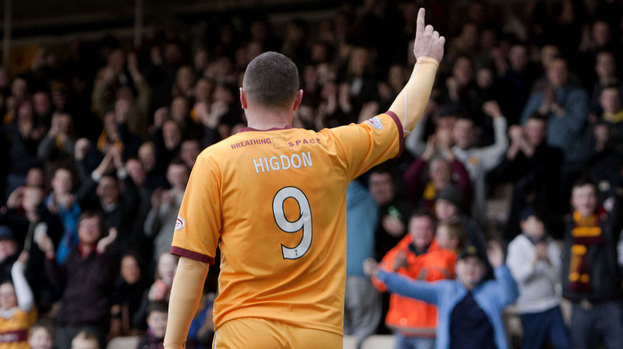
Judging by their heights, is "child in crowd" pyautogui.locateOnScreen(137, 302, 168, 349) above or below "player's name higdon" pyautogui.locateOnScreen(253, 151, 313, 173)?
below

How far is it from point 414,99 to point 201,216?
1.10 metres

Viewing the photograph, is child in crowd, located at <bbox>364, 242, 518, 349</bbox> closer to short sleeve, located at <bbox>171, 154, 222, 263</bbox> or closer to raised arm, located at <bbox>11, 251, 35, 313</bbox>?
raised arm, located at <bbox>11, 251, 35, 313</bbox>

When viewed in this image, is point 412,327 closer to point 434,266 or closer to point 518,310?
point 434,266

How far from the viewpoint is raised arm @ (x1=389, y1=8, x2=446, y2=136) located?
3586 millimetres

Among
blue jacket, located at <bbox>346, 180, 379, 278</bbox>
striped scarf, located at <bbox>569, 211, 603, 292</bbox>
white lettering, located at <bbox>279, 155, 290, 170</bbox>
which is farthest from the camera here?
blue jacket, located at <bbox>346, 180, 379, 278</bbox>

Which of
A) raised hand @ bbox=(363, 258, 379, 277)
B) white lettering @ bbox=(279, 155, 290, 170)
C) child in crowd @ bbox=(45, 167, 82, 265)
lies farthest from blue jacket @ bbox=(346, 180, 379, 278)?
white lettering @ bbox=(279, 155, 290, 170)

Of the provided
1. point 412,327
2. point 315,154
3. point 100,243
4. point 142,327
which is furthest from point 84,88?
point 315,154

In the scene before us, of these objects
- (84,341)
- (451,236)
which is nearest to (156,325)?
(84,341)

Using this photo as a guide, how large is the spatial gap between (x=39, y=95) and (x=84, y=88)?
4.04ft

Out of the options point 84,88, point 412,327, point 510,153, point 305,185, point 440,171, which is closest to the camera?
point 305,185

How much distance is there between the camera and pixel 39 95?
Result: 41.4 ft

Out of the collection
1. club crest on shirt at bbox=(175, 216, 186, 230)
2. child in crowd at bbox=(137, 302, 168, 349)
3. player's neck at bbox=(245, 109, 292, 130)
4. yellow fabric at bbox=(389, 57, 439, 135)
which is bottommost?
child in crowd at bbox=(137, 302, 168, 349)

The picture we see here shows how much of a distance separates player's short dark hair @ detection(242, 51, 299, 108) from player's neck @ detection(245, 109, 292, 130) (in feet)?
0.11

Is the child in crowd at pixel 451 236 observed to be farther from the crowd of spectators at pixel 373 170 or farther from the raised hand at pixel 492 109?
the raised hand at pixel 492 109
